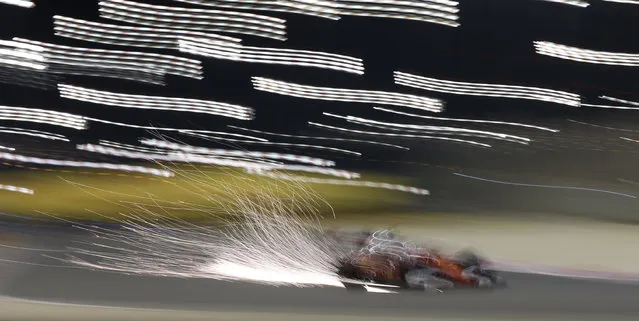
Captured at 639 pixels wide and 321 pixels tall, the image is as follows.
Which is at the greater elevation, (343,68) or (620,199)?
(343,68)

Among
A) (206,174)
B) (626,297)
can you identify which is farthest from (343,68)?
(626,297)

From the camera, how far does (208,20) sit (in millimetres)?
8969

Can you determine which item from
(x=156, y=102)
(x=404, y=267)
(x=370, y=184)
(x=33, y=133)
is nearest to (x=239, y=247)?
(x=404, y=267)

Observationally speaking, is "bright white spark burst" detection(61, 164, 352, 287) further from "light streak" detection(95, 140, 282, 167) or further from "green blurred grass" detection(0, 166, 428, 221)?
"light streak" detection(95, 140, 282, 167)

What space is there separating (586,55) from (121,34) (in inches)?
236

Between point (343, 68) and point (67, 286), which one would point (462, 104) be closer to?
point (343, 68)

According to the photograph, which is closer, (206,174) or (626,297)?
(626,297)

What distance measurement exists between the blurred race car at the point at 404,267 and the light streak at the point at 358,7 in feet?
14.5

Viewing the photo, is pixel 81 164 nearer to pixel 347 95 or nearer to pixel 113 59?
pixel 113 59

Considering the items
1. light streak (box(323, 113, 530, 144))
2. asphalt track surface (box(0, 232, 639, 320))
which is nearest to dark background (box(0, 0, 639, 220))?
light streak (box(323, 113, 530, 144))

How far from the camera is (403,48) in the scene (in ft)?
30.1

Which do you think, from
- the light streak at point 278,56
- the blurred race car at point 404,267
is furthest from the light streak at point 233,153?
the blurred race car at point 404,267

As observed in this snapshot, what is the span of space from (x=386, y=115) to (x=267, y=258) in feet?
13.4

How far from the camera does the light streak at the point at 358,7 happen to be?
895 centimetres
